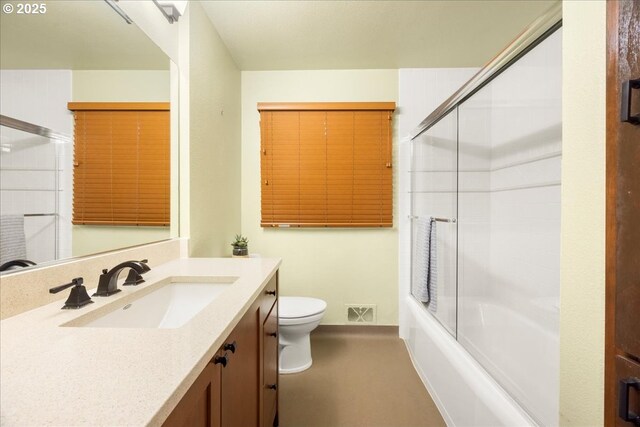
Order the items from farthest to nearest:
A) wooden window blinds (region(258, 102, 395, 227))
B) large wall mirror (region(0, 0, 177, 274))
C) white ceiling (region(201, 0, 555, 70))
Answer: wooden window blinds (region(258, 102, 395, 227)) < white ceiling (region(201, 0, 555, 70)) < large wall mirror (region(0, 0, 177, 274))

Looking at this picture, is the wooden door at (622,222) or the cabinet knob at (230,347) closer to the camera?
the wooden door at (622,222)

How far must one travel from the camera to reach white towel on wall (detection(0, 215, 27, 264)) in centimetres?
80

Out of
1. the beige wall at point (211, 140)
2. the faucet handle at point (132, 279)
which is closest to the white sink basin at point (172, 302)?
the faucet handle at point (132, 279)

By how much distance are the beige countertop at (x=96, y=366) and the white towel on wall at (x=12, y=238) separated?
0.51 feet

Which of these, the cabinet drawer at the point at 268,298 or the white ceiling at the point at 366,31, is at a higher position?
the white ceiling at the point at 366,31

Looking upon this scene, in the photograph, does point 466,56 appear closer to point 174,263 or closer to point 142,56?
point 142,56

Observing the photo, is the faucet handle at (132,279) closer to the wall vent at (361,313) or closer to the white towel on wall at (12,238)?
the white towel on wall at (12,238)

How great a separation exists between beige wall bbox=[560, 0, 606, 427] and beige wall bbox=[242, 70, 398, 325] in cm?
191

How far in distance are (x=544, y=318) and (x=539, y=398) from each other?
0.69 m

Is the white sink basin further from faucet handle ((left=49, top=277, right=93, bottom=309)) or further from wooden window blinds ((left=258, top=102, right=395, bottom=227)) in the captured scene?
wooden window blinds ((left=258, top=102, right=395, bottom=227))

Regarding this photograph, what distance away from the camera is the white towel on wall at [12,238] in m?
0.80

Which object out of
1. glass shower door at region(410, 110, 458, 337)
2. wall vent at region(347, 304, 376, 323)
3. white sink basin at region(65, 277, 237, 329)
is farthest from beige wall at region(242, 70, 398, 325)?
white sink basin at region(65, 277, 237, 329)

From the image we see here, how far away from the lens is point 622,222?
62 centimetres

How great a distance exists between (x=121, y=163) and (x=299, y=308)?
139 centimetres
